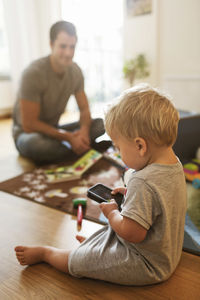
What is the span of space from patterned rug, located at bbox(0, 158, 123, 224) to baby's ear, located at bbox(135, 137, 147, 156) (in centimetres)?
47

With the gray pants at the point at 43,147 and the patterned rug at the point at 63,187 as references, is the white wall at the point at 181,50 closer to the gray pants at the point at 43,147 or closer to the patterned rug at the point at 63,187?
the gray pants at the point at 43,147

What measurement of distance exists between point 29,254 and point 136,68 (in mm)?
2695

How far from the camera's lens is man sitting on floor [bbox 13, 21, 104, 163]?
60.5 inches

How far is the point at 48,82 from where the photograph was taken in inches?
63.1

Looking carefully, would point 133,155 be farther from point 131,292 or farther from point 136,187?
point 131,292

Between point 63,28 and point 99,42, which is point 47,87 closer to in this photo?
point 63,28

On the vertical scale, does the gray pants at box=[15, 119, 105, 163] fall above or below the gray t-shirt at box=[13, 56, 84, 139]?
below

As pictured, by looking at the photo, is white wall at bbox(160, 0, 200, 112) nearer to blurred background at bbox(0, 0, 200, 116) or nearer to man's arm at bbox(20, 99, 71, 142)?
blurred background at bbox(0, 0, 200, 116)

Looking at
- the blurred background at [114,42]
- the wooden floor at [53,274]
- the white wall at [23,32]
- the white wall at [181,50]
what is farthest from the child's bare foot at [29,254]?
the white wall at [23,32]

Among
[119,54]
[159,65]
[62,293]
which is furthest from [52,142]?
[119,54]

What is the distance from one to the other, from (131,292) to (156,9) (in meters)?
2.95

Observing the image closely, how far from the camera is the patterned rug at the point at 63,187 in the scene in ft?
3.61

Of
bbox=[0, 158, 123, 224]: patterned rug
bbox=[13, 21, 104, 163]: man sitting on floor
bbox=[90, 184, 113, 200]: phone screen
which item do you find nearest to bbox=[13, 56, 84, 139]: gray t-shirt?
bbox=[13, 21, 104, 163]: man sitting on floor

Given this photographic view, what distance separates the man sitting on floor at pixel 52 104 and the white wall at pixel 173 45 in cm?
148
